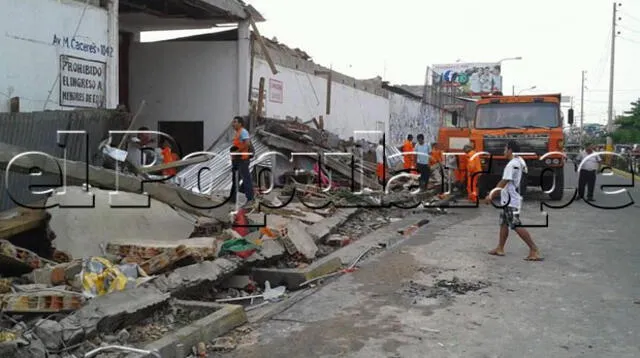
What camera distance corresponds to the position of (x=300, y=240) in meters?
8.75

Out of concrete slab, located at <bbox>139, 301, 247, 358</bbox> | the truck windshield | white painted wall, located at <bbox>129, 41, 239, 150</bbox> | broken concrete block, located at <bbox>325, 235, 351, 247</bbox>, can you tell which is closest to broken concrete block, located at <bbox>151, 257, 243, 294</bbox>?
concrete slab, located at <bbox>139, 301, 247, 358</bbox>

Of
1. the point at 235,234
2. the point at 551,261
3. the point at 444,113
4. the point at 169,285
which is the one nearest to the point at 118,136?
the point at 235,234

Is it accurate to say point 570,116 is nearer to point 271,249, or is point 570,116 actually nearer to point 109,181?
point 271,249

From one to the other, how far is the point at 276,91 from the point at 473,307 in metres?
12.3

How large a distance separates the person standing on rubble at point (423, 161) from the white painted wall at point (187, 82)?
191 inches

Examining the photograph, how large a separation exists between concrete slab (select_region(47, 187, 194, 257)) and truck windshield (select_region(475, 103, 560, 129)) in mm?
10117

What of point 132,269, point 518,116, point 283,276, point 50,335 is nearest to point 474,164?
point 518,116

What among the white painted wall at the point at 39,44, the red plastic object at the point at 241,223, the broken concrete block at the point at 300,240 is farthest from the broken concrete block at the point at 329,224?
the white painted wall at the point at 39,44

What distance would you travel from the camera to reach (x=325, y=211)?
12.0 metres

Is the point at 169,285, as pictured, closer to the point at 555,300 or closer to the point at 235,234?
the point at 235,234

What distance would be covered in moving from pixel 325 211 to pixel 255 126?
4.79m

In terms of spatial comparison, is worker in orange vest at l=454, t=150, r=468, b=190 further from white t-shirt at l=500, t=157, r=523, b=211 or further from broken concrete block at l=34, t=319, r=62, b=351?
broken concrete block at l=34, t=319, r=62, b=351

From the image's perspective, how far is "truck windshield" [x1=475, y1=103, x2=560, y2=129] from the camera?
15.8m

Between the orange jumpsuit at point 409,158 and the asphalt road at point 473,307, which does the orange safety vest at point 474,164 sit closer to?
the orange jumpsuit at point 409,158
